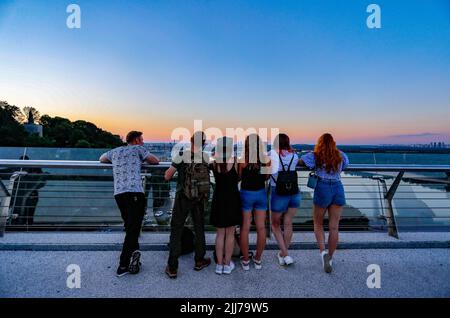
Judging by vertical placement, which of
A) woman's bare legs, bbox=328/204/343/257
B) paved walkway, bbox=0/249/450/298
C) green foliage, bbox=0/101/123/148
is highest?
green foliage, bbox=0/101/123/148

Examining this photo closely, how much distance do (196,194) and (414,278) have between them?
2580 mm

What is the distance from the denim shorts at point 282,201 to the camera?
281 centimetres

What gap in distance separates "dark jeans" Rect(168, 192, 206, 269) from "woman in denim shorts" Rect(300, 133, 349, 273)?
142cm

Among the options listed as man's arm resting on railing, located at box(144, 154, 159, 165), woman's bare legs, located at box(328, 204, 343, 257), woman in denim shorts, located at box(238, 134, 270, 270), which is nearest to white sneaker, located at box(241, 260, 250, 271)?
woman in denim shorts, located at box(238, 134, 270, 270)

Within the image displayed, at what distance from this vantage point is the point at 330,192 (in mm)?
2777

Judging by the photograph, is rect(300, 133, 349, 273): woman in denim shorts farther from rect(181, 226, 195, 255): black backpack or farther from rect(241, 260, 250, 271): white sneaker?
rect(181, 226, 195, 255): black backpack

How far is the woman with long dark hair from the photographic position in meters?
2.59

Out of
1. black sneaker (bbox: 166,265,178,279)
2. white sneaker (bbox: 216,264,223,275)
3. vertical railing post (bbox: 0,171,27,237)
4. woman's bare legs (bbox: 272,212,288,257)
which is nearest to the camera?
black sneaker (bbox: 166,265,178,279)

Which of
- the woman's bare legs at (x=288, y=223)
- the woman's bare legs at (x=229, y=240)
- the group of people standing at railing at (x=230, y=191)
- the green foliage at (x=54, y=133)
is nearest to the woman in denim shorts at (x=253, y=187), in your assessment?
the group of people standing at railing at (x=230, y=191)

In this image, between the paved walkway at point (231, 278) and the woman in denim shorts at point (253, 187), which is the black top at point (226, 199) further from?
the paved walkway at point (231, 278)

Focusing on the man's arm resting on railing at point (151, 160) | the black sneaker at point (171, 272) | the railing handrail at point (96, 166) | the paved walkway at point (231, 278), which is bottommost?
the paved walkway at point (231, 278)

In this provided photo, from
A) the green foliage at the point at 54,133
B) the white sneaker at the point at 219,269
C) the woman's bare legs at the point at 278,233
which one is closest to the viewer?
the white sneaker at the point at 219,269
